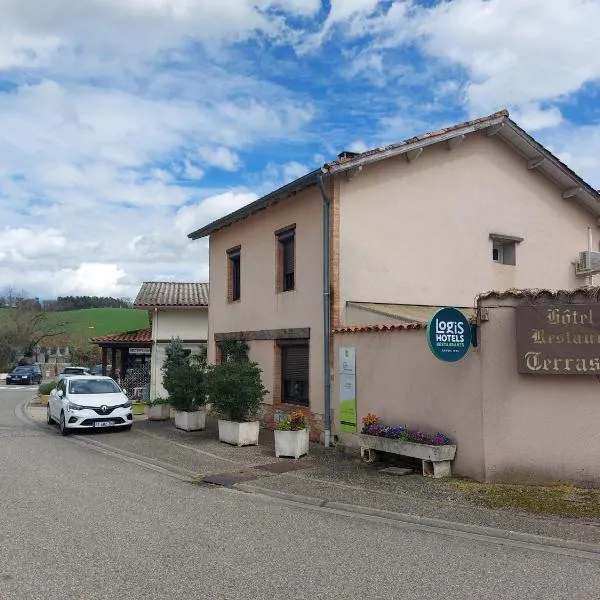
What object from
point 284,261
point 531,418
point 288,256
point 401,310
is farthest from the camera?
point 284,261

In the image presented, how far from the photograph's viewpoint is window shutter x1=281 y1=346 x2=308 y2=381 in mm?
14109

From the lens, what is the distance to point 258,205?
50.6 ft

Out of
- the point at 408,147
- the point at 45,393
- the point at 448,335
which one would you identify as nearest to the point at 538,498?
the point at 448,335

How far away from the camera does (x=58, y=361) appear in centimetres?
6112

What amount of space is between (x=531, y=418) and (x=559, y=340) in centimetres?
122

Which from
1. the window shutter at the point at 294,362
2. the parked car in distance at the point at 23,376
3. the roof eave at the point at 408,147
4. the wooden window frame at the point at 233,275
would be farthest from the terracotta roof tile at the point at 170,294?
the parked car in distance at the point at 23,376

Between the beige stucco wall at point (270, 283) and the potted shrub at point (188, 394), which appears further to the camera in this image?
the potted shrub at point (188, 394)

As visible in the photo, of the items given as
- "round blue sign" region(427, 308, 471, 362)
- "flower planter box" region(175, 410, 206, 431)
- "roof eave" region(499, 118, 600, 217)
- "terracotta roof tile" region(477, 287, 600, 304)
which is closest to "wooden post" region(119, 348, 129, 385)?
"flower planter box" region(175, 410, 206, 431)

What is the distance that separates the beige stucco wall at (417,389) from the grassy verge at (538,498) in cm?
52

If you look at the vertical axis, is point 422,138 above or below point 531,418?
above

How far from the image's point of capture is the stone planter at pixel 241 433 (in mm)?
12758

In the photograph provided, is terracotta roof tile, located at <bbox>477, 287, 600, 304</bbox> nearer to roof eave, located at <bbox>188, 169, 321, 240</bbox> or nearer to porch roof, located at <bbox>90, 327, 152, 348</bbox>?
roof eave, located at <bbox>188, 169, 321, 240</bbox>

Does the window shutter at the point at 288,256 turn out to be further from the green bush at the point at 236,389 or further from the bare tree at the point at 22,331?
the bare tree at the point at 22,331

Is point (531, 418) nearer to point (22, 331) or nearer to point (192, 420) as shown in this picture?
point (192, 420)
